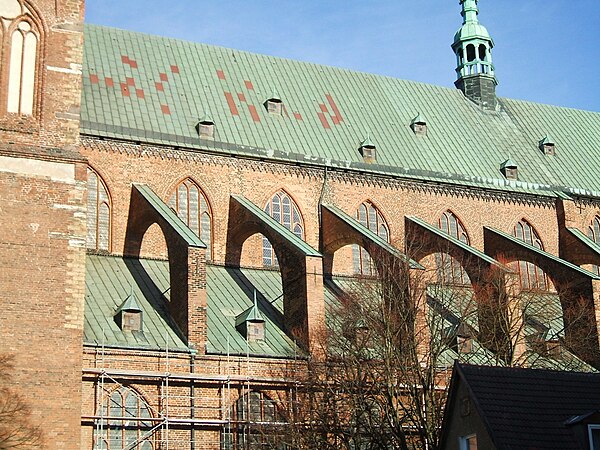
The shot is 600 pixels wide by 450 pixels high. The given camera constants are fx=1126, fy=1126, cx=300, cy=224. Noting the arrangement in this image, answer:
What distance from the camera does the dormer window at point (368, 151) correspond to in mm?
37219

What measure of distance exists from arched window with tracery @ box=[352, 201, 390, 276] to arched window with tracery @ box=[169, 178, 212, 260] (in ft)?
16.7

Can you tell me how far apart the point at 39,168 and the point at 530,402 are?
12118 millimetres

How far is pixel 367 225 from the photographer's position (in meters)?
36.7

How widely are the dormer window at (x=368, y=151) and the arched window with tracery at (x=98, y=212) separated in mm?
9017

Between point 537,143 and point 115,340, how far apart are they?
→ 68.9 ft

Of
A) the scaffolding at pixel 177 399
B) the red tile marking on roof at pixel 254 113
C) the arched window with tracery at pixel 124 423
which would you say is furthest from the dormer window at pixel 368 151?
the arched window with tracery at pixel 124 423

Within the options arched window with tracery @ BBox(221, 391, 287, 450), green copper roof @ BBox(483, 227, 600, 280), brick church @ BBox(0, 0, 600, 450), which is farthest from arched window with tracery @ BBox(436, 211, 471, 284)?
arched window with tracery @ BBox(221, 391, 287, 450)

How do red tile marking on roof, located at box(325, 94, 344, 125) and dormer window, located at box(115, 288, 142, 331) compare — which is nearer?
dormer window, located at box(115, 288, 142, 331)

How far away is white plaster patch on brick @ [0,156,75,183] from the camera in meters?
25.1

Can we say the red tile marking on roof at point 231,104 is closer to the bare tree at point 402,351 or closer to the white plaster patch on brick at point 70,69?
the bare tree at point 402,351

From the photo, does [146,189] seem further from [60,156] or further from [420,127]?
[420,127]

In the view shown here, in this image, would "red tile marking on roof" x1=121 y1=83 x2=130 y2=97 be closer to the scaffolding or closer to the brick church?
the brick church

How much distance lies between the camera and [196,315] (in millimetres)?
28344

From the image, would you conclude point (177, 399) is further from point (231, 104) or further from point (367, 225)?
point (231, 104)
